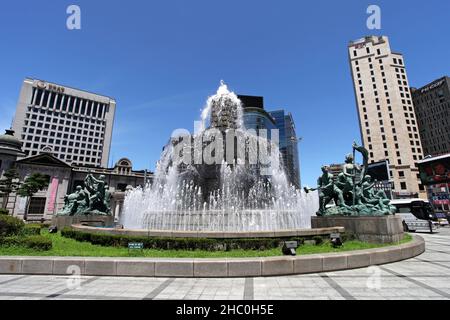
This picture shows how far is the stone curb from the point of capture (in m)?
7.13

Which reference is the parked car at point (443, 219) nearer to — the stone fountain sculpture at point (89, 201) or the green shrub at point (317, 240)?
the green shrub at point (317, 240)

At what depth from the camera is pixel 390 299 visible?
514 centimetres

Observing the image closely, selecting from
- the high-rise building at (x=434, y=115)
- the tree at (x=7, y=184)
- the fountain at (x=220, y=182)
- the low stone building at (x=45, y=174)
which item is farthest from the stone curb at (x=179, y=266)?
the high-rise building at (x=434, y=115)

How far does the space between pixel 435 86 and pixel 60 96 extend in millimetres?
154347

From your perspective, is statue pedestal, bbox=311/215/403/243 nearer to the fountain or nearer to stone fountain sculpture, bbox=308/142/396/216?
stone fountain sculpture, bbox=308/142/396/216

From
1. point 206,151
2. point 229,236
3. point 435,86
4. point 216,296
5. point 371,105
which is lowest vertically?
point 216,296

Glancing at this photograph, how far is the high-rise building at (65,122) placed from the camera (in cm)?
8944

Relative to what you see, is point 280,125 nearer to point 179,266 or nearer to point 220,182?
point 220,182

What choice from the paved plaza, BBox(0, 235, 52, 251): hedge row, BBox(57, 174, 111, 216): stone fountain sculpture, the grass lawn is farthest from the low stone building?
the paved plaza

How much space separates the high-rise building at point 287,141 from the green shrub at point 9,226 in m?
110

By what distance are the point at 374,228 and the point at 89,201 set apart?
21.8 meters

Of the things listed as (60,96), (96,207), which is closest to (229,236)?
(96,207)

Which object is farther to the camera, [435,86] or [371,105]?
[435,86]
